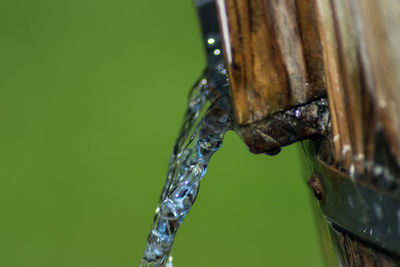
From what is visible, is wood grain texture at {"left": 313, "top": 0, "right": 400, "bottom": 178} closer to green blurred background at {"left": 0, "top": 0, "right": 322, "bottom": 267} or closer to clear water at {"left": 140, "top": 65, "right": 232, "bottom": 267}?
clear water at {"left": 140, "top": 65, "right": 232, "bottom": 267}

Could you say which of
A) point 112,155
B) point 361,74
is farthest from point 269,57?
point 112,155

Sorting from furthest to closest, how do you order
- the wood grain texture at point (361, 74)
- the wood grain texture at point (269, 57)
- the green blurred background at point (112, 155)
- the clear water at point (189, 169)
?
the green blurred background at point (112, 155) → the clear water at point (189, 169) → the wood grain texture at point (269, 57) → the wood grain texture at point (361, 74)

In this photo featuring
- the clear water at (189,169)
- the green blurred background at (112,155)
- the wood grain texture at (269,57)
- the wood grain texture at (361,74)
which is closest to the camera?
the wood grain texture at (361,74)

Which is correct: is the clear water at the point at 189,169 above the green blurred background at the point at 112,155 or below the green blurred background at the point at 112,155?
above

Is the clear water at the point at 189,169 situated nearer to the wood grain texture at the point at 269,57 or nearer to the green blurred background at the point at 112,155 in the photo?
the wood grain texture at the point at 269,57

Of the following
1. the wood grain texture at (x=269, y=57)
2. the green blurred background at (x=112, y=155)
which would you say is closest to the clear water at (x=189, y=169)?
the wood grain texture at (x=269, y=57)

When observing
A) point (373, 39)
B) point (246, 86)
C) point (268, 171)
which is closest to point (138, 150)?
point (268, 171)

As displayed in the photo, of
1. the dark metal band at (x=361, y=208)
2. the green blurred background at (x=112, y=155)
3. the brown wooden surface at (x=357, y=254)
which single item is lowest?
the green blurred background at (x=112, y=155)
